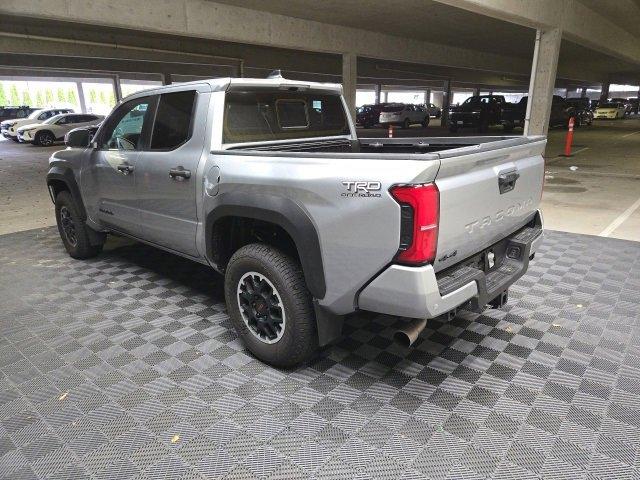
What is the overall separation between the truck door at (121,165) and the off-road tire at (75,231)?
0.54 metres

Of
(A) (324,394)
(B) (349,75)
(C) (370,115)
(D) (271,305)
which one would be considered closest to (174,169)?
(D) (271,305)

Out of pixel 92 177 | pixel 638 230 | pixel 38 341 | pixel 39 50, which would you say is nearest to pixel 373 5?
pixel 638 230

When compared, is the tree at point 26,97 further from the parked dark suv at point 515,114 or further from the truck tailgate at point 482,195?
the truck tailgate at point 482,195

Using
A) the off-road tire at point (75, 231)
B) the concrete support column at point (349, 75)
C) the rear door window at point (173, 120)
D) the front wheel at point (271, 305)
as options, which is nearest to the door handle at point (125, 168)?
the rear door window at point (173, 120)

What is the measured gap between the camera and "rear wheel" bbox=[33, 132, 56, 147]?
65.1 ft

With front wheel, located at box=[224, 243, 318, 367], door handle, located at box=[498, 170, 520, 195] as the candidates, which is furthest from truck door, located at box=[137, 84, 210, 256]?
door handle, located at box=[498, 170, 520, 195]

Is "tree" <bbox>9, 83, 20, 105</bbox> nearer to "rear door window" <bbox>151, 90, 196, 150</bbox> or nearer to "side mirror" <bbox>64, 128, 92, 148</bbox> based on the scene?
"side mirror" <bbox>64, 128, 92, 148</bbox>

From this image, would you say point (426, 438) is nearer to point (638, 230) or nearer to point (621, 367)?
point (621, 367)

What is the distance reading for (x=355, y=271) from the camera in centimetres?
239

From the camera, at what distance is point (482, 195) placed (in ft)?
8.14

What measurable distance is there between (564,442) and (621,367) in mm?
986

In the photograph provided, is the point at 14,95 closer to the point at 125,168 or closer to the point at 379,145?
the point at 125,168

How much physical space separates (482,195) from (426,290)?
688mm

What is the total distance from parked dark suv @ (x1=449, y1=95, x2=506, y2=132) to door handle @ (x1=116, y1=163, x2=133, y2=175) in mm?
19544
